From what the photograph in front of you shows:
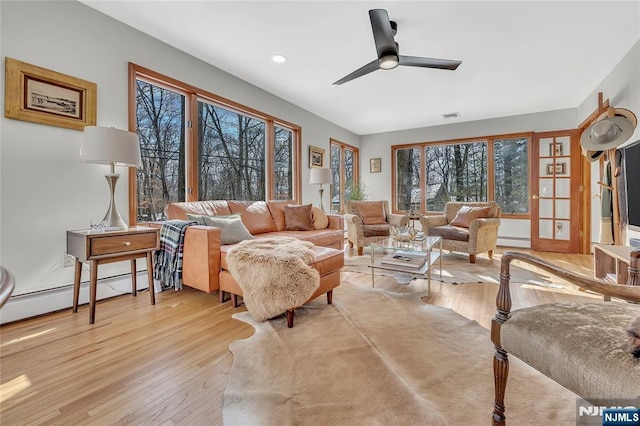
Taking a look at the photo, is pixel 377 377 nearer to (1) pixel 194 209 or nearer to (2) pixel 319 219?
(1) pixel 194 209

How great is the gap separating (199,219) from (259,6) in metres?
1.94

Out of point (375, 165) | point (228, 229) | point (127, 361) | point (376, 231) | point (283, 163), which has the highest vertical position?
point (375, 165)

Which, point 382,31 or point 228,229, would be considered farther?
point 228,229

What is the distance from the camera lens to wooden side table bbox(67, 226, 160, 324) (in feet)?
6.63

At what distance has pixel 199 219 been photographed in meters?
2.79

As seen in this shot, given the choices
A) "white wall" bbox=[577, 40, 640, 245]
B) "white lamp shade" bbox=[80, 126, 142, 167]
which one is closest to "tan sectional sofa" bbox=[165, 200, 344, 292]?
"white lamp shade" bbox=[80, 126, 142, 167]

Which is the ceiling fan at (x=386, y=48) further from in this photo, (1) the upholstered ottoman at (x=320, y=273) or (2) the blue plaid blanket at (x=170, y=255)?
(2) the blue plaid blanket at (x=170, y=255)

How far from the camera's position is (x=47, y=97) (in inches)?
88.0

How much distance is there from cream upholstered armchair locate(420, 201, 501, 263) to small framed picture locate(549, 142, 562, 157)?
1.86 meters

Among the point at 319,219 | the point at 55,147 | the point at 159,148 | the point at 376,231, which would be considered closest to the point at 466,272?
the point at 376,231

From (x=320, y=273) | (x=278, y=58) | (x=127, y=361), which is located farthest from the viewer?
(x=278, y=58)

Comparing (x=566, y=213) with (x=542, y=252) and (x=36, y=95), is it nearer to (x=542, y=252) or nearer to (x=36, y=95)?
(x=542, y=252)

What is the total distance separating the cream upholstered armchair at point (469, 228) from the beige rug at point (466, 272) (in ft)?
0.64

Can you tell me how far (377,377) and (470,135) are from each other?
18.8ft
